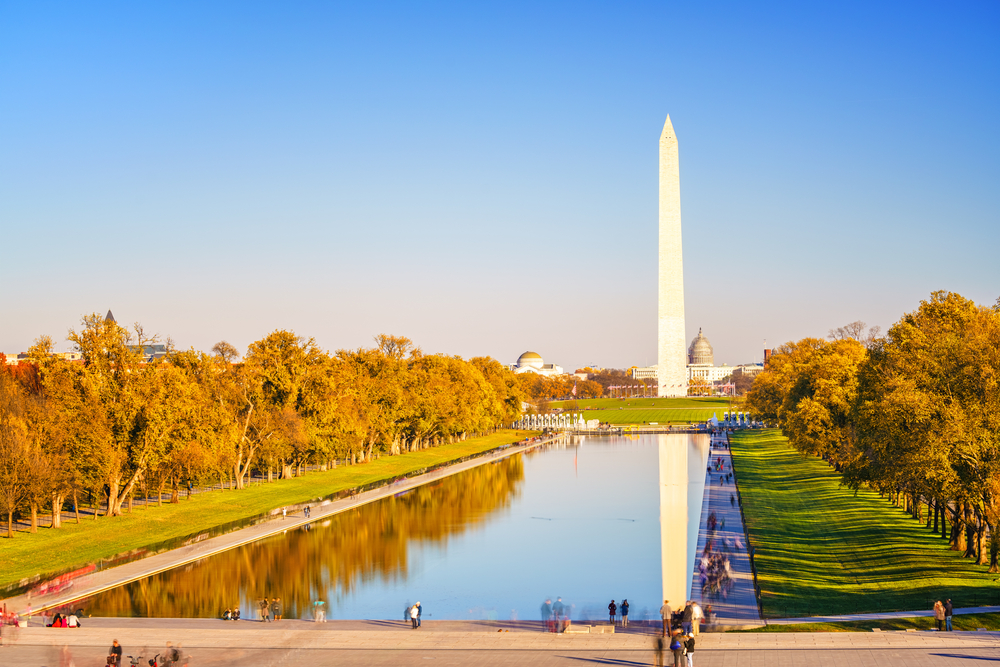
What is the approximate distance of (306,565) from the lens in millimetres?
34375

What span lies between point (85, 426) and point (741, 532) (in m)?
28.3

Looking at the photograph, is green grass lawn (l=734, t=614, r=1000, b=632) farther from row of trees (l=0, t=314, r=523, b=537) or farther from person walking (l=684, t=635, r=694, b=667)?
row of trees (l=0, t=314, r=523, b=537)

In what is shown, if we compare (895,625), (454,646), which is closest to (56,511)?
(454,646)

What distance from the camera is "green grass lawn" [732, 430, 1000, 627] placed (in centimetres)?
2661

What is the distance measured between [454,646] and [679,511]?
1053 inches

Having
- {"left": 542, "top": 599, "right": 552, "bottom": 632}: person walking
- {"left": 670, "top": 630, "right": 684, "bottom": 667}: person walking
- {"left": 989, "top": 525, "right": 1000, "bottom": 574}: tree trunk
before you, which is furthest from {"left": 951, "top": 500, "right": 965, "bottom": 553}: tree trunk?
{"left": 670, "top": 630, "right": 684, "bottom": 667}: person walking

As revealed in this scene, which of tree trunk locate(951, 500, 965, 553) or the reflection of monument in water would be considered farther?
tree trunk locate(951, 500, 965, 553)

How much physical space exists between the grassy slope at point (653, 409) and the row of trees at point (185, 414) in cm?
5544

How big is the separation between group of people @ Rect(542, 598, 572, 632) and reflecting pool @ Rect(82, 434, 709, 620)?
0.67 metres

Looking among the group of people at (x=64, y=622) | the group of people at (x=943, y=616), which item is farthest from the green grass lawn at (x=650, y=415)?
the group of people at (x=64, y=622)

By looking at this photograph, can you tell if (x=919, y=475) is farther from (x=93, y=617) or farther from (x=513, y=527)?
(x=93, y=617)

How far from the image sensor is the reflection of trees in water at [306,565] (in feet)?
93.1

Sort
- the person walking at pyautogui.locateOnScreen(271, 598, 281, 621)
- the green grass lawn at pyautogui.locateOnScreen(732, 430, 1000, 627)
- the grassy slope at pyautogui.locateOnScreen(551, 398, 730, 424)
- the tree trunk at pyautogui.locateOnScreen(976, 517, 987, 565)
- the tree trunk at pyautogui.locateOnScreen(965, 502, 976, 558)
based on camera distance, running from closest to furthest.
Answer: the person walking at pyautogui.locateOnScreen(271, 598, 281, 621) → the green grass lawn at pyautogui.locateOnScreen(732, 430, 1000, 627) → the tree trunk at pyautogui.locateOnScreen(976, 517, 987, 565) → the tree trunk at pyautogui.locateOnScreen(965, 502, 976, 558) → the grassy slope at pyautogui.locateOnScreen(551, 398, 730, 424)

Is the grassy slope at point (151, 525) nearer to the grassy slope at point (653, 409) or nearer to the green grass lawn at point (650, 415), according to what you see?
the green grass lawn at point (650, 415)
